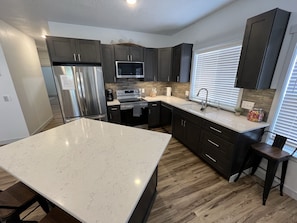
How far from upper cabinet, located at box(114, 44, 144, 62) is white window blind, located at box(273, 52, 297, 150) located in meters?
2.78

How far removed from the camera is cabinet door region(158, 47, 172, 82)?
3369mm

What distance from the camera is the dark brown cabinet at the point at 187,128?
2.41 metres

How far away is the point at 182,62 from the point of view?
3.09 metres

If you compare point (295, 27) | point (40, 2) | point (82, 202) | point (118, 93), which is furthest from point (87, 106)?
point (295, 27)

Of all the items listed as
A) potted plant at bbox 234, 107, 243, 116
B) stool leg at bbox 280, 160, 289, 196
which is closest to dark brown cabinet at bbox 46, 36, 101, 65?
potted plant at bbox 234, 107, 243, 116

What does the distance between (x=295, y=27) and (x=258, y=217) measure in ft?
7.46

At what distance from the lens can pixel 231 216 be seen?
4.88 feet

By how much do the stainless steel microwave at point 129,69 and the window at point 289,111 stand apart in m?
2.71

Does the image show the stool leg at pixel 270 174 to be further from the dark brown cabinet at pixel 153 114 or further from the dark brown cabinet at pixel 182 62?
the dark brown cabinet at pixel 153 114

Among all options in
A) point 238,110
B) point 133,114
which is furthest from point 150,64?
point 238,110

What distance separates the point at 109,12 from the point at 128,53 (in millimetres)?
924

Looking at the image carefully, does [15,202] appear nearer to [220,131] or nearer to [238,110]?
[220,131]

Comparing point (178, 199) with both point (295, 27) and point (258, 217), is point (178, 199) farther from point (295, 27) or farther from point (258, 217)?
point (295, 27)

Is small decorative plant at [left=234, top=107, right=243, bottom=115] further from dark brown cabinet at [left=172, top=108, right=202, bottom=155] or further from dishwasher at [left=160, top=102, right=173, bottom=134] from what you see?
dishwasher at [left=160, top=102, right=173, bottom=134]
